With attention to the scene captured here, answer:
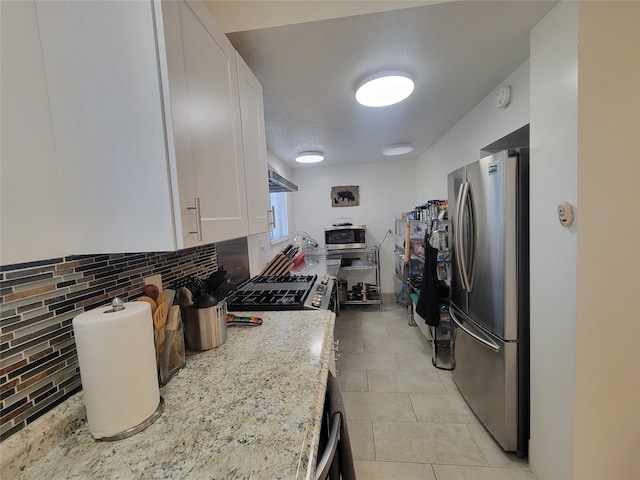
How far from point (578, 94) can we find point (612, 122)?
7.2 inches

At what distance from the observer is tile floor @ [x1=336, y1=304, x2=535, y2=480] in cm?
145

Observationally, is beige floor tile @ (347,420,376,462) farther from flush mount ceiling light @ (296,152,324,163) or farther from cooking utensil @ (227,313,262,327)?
flush mount ceiling light @ (296,152,324,163)

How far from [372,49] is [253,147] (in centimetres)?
81

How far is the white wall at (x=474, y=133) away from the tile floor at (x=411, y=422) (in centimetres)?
192

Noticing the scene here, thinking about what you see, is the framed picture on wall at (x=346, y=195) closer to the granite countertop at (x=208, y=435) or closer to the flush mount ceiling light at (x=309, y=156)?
the flush mount ceiling light at (x=309, y=156)

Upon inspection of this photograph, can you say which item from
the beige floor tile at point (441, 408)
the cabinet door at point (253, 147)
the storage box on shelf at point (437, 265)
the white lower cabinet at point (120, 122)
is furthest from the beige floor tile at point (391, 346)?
the white lower cabinet at point (120, 122)

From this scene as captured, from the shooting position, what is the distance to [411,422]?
1779mm

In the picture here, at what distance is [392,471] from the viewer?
57.0 inches

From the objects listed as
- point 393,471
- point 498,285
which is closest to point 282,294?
point 393,471

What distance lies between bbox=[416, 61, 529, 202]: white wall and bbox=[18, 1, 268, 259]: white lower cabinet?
1.85m

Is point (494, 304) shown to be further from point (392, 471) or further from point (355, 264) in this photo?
point (355, 264)

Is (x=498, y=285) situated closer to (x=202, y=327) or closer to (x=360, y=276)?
(x=202, y=327)

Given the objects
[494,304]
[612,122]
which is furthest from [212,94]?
[494,304]

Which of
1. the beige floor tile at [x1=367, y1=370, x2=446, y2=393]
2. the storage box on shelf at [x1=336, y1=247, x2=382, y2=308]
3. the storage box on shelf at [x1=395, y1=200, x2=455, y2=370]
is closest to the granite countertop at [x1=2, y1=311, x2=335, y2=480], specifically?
the beige floor tile at [x1=367, y1=370, x2=446, y2=393]
